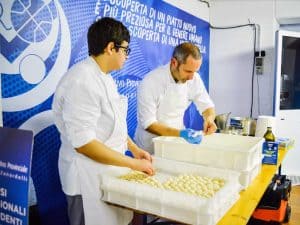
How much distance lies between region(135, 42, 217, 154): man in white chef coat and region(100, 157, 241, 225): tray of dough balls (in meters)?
0.41

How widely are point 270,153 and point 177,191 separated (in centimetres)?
100

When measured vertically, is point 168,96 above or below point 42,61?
below

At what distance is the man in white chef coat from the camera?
6.57 ft

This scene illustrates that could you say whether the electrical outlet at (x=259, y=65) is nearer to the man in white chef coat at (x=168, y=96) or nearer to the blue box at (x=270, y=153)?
the man in white chef coat at (x=168, y=96)

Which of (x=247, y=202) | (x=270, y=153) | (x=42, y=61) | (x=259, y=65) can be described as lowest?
(x=247, y=202)

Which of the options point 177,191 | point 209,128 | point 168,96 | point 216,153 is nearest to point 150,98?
point 168,96

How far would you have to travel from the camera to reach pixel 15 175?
1.25m

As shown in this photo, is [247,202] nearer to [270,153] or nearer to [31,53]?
[270,153]

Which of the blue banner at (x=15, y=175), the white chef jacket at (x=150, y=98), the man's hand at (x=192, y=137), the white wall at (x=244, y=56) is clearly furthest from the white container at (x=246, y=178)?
the white wall at (x=244, y=56)

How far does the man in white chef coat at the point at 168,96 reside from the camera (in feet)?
6.57

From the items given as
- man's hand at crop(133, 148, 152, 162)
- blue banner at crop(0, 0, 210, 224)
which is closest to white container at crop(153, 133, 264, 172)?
man's hand at crop(133, 148, 152, 162)

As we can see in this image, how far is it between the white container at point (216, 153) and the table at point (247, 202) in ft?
0.32

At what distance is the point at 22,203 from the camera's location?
4.04 feet

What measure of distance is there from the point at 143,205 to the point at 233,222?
354mm
